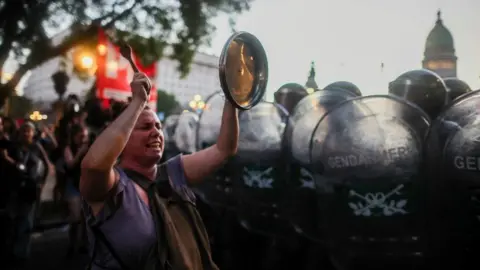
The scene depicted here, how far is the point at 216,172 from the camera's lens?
5.30 metres

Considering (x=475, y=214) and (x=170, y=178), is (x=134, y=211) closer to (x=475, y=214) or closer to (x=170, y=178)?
(x=170, y=178)

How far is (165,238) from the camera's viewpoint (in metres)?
1.83

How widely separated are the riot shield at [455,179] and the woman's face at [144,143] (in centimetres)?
178


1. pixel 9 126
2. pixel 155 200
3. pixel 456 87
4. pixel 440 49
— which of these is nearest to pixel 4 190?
pixel 9 126

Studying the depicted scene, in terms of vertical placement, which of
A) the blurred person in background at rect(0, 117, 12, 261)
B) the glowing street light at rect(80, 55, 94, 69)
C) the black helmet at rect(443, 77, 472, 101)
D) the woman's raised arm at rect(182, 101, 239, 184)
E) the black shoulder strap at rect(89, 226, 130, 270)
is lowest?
the blurred person in background at rect(0, 117, 12, 261)

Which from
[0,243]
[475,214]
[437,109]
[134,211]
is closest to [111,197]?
[134,211]

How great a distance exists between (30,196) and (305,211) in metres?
3.79

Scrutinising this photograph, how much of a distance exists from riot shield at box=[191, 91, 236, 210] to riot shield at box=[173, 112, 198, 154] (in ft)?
3.00

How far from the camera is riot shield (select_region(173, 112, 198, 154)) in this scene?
7.23 metres

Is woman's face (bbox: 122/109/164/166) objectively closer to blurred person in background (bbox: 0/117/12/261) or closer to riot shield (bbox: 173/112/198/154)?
blurred person in background (bbox: 0/117/12/261)

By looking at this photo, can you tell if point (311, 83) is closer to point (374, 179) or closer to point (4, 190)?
point (374, 179)

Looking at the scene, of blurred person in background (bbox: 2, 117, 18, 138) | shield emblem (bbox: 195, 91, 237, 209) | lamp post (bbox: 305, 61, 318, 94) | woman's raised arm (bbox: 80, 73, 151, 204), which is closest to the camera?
woman's raised arm (bbox: 80, 73, 151, 204)

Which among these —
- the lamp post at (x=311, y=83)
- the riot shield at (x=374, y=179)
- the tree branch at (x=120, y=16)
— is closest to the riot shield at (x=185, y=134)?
the lamp post at (x=311, y=83)

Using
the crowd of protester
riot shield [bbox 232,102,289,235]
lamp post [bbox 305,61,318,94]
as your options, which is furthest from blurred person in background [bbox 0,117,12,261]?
lamp post [bbox 305,61,318,94]
